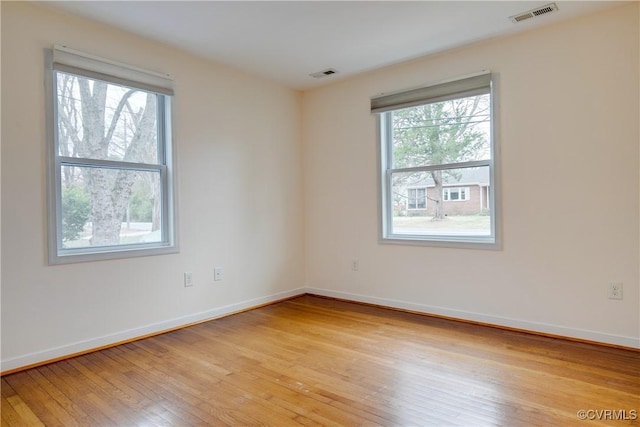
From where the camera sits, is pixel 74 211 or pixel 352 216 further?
pixel 352 216

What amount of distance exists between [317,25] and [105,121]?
1843 mm

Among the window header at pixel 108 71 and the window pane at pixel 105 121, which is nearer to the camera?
the window header at pixel 108 71

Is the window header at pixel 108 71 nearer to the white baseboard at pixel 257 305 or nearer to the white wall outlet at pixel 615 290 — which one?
the white baseboard at pixel 257 305

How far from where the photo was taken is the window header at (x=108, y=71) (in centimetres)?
268

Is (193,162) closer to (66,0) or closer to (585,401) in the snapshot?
(66,0)

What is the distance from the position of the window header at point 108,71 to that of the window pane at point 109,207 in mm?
702

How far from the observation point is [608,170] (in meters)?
2.77

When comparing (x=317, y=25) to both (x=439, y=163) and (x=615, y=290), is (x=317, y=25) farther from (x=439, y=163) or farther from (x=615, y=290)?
(x=615, y=290)

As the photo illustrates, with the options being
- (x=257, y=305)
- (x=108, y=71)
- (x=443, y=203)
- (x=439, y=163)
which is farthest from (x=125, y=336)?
(x=439, y=163)

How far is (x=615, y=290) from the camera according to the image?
276 cm

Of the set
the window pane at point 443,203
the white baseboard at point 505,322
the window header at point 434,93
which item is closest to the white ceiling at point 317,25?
the window header at point 434,93

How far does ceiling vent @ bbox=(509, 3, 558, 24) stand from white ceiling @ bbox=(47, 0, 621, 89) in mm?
44

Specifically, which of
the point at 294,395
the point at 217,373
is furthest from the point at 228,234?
the point at 294,395

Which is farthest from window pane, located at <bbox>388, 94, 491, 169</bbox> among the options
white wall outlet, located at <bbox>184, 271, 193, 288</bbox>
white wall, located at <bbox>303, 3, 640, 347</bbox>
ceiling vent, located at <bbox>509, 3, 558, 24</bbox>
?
white wall outlet, located at <bbox>184, 271, 193, 288</bbox>
